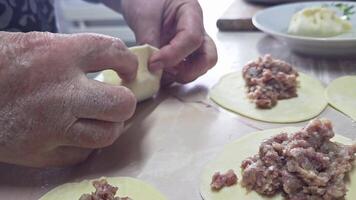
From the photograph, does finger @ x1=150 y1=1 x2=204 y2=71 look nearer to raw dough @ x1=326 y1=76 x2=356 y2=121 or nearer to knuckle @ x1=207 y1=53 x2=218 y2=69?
knuckle @ x1=207 y1=53 x2=218 y2=69

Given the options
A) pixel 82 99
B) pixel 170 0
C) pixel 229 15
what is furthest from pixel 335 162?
pixel 229 15

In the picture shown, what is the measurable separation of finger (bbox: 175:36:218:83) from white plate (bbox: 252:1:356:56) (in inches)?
9.0

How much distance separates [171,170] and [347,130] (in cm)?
40

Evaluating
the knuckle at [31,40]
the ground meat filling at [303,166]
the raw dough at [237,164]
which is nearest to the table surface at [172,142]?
the raw dough at [237,164]

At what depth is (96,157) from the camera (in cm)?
100

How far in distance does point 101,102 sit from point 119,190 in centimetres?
17

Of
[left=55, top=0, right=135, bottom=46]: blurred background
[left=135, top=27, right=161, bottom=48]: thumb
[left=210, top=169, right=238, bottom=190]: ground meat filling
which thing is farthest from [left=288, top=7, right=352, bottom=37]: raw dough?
[left=55, top=0, right=135, bottom=46]: blurred background

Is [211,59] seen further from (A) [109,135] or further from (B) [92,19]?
(B) [92,19]


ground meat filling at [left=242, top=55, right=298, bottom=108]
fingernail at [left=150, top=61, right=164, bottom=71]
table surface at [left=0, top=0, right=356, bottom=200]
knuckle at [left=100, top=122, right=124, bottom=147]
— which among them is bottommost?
table surface at [left=0, top=0, right=356, bottom=200]

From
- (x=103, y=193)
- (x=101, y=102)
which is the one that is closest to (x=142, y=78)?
(x=101, y=102)

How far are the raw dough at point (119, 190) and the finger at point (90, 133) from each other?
77 millimetres

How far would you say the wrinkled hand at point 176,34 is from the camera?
46.3 inches

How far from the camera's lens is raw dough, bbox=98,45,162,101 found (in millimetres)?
1118

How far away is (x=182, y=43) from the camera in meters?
1.17
